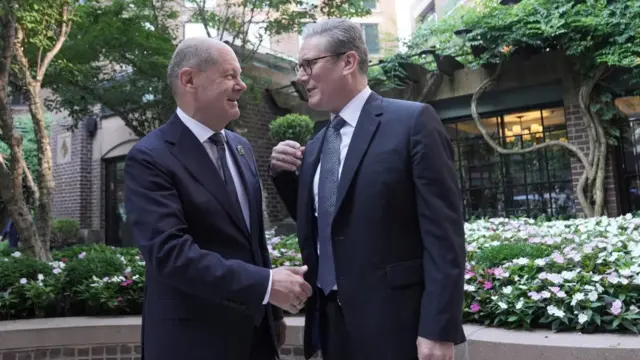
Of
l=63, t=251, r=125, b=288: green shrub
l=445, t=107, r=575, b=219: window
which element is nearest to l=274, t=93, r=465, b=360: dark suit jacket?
l=63, t=251, r=125, b=288: green shrub

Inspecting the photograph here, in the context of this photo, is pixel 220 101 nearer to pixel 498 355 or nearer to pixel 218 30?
pixel 498 355

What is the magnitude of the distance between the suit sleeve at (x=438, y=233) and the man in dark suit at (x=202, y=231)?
39 centimetres

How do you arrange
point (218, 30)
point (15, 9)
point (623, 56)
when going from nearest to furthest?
point (15, 9), point (623, 56), point (218, 30)

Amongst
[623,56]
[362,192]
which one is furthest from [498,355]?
[623,56]

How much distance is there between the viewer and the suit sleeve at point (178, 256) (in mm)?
1452

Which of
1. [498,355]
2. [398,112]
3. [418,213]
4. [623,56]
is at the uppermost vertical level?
[623,56]

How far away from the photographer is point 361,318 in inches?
61.8

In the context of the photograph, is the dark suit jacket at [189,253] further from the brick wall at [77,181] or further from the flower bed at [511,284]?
the brick wall at [77,181]

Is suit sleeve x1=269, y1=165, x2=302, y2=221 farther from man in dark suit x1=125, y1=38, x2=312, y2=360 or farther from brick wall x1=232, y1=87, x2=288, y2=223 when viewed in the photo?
brick wall x1=232, y1=87, x2=288, y2=223

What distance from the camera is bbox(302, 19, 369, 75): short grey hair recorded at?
1736mm

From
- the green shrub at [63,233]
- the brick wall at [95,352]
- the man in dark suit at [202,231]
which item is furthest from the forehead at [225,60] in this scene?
the green shrub at [63,233]

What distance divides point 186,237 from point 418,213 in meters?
0.72

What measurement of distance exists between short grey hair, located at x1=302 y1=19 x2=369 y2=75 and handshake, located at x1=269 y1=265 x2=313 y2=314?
783mm

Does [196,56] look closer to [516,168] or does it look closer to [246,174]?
[246,174]
